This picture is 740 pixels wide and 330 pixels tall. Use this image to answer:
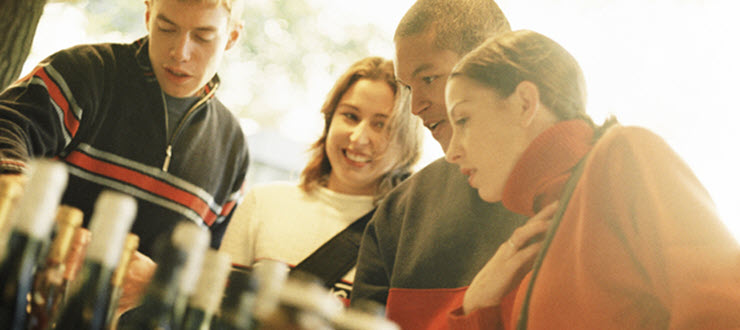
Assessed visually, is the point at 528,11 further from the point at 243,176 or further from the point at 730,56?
the point at 243,176

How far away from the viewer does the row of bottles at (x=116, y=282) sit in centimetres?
37

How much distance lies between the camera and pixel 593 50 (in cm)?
78

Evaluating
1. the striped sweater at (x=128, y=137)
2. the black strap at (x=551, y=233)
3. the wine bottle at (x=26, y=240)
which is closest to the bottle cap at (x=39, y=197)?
the wine bottle at (x=26, y=240)

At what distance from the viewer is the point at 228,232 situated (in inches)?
39.8

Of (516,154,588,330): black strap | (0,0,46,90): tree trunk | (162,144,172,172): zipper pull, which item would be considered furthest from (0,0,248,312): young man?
(516,154,588,330): black strap

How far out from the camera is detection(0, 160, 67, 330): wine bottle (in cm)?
36

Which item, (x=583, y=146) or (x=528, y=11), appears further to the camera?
(x=528, y=11)

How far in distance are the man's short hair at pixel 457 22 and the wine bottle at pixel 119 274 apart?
19.1 inches

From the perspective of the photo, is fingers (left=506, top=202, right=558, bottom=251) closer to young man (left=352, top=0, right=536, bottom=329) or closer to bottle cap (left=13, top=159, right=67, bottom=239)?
young man (left=352, top=0, right=536, bottom=329)

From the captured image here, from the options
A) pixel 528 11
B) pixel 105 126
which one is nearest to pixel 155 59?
pixel 105 126

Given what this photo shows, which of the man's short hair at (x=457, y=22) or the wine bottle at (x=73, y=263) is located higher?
the man's short hair at (x=457, y=22)

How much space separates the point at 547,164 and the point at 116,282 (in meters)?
0.38

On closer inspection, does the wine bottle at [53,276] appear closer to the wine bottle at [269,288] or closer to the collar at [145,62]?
the wine bottle at [269,288]

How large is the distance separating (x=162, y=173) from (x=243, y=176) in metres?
0.17
